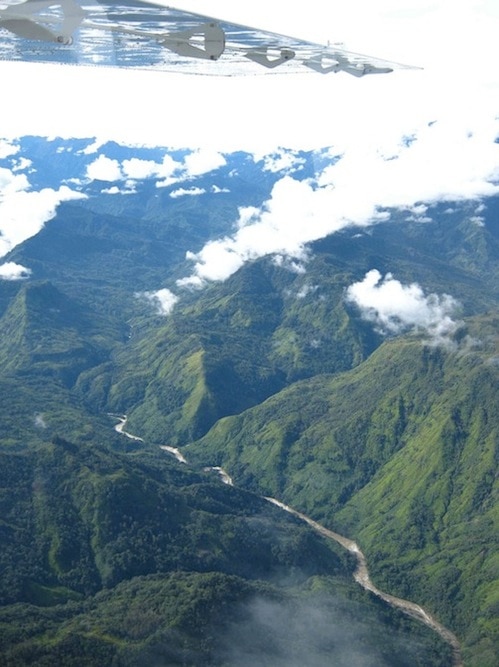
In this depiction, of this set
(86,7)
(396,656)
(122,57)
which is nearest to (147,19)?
(86,7)

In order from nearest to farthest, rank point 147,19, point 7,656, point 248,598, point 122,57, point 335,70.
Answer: point 147,19
point 122,57
point 335,70
point 7,656
point 248,598

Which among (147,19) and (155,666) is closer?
(147,19)

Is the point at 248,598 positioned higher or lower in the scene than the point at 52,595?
higher

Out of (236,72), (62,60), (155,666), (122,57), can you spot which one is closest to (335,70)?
(236,72)

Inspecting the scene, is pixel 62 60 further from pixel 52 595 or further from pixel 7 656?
pixel 52 595

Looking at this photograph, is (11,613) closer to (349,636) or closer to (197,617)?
(197,617)

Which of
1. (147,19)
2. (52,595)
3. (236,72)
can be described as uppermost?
(147,19)

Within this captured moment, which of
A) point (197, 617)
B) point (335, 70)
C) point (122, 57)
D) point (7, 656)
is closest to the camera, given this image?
point (122, 57)
